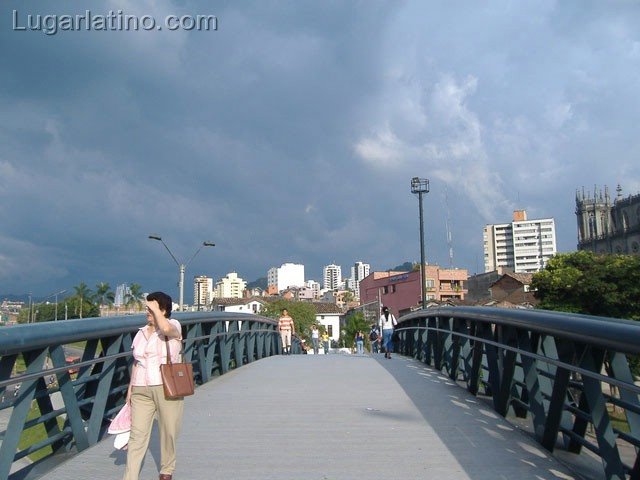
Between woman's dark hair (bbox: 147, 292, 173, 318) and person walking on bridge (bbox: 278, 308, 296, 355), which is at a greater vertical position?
woman's dark hair (bbox: 147, 292, 173, 318)

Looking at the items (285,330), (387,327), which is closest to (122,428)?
(387,327)

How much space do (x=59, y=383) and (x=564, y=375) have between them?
11.7ft

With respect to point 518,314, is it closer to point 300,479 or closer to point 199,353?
point 300,479

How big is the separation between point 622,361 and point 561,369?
70 centimetres

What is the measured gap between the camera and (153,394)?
4.21 meters

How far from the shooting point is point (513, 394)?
250 inches

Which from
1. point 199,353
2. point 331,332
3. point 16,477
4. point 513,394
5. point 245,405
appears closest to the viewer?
point 16,477

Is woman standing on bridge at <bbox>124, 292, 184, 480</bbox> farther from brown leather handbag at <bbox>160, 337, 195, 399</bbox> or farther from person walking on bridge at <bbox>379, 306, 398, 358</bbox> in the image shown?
person walking on bridge at <bbox>379, 306, 398, 358</bbox>

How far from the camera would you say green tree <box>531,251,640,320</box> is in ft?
124

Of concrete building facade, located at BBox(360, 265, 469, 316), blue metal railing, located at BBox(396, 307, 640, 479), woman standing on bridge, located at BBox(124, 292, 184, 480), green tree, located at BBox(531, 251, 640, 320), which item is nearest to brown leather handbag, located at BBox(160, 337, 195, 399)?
woman standing on bridge, located at BBox(124, 292, 184, 480)

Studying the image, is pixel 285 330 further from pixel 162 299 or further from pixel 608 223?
pixel 608 223

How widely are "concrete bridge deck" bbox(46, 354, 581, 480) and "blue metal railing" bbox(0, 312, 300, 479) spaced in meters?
0.24

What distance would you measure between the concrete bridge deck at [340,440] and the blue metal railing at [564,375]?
0.25 meters

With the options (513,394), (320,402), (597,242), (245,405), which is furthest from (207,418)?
(597,242)
